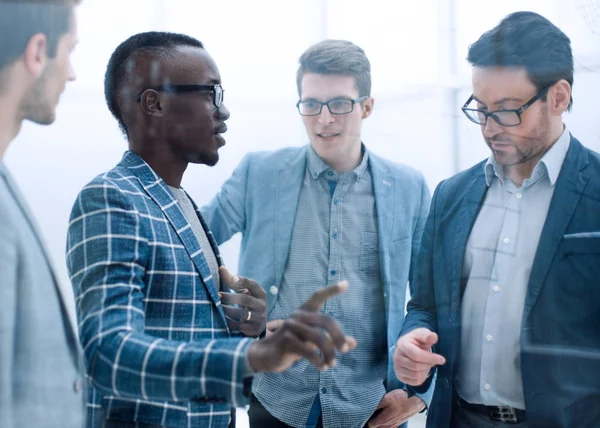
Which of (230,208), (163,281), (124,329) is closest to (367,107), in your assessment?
(230,208)

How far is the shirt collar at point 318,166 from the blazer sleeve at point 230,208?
0.46ft

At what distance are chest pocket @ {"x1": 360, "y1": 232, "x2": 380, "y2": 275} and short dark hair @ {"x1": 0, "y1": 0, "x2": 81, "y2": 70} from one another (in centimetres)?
71

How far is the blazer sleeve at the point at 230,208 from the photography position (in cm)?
133

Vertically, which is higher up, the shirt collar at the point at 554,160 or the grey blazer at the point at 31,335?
the shirt collar at the point at 554,160

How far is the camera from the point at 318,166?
140 centimetres

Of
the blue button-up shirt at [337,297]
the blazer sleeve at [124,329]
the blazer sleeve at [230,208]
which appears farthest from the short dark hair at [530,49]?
the blazer sleeve at [124,329]

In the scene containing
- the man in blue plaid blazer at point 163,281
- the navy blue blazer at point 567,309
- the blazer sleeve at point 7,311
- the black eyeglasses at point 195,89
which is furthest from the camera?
the navy blue blazer at point 567,309

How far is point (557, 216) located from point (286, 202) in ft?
1.84

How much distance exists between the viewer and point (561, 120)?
1.31 meters

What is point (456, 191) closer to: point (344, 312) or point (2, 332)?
point (344, 312)

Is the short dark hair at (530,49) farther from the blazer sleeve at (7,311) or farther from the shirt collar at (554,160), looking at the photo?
the blazer sleeve at (7,311)

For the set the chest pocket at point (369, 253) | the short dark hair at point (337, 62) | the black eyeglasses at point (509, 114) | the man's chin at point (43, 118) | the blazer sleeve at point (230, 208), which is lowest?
the chest pocket at point (369, 253)

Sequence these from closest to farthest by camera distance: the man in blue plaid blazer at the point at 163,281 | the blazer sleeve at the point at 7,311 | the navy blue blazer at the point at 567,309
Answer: the man in blue plaid blazer at the point at 163,281 → the blazer sleeve at the point at 7,311 → the navy blue blazer at the point at 567,309

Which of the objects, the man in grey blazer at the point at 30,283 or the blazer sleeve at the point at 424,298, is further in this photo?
the blazer sleeve at the point at 424,298
